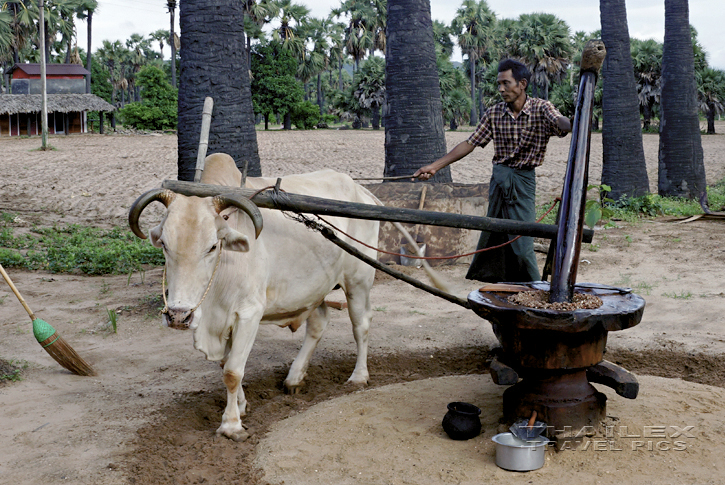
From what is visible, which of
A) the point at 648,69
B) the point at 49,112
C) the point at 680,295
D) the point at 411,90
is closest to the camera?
the point at 680,295

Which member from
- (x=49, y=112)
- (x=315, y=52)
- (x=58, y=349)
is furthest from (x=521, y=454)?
(x=315, y=52)

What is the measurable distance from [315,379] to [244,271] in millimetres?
1406

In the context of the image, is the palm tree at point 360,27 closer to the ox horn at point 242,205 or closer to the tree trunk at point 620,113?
the tree trunk at point 620,113

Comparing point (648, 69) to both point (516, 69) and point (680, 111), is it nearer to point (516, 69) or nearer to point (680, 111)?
point (680, 111)

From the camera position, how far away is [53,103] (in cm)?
3838

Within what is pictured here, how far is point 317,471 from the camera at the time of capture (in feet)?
11.7

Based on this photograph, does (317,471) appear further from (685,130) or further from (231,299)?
(685,130)

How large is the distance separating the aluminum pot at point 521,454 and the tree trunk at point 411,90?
6142mm

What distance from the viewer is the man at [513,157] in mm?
4926

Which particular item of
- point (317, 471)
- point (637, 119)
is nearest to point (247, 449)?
point (317, 471)

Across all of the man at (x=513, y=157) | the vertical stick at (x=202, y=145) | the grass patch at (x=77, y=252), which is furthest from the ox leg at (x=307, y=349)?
the grass patch at (x=77, y=252)

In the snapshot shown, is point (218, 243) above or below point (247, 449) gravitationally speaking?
above

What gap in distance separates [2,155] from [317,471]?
2436cm

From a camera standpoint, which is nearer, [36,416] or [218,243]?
[218,243]
